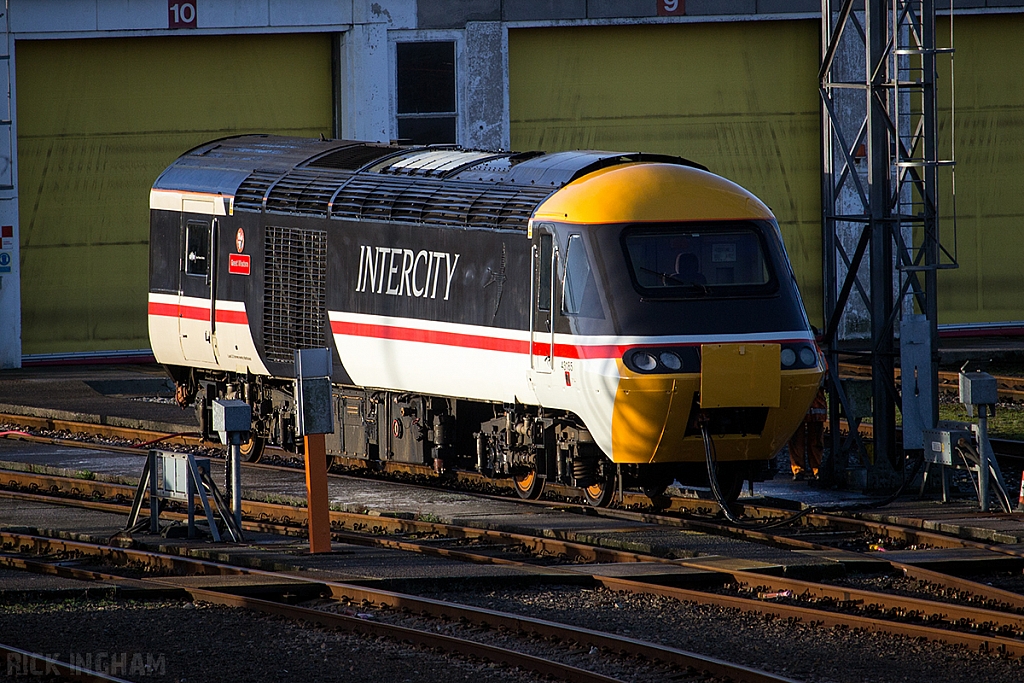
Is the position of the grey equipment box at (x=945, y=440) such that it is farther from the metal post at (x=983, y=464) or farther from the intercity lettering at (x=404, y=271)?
the intercity lettering at (x=404, y=271)

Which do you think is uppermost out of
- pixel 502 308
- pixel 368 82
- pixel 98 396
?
pixel 368 82

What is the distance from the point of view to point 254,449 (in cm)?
1959

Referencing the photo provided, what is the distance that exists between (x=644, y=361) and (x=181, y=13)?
15.5 meters

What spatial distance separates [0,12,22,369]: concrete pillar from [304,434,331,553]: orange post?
48.8 feet

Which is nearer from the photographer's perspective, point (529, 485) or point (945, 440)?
point (945, 440)

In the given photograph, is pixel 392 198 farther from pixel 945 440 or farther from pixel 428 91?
pixel 428 91

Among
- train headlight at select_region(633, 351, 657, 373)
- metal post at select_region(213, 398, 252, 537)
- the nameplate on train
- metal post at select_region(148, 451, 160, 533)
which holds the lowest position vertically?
metal post at select_region(148, 451, 160, 533)

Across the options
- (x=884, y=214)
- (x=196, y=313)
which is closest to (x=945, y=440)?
(x=884, y=214)

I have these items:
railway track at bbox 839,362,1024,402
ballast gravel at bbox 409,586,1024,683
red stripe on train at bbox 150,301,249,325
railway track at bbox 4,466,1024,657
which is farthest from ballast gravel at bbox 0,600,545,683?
railway track at bbox 839,362,1024,402

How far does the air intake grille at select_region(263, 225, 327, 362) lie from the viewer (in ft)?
59.6

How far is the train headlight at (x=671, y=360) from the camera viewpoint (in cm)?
1458

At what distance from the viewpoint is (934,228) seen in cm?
1634

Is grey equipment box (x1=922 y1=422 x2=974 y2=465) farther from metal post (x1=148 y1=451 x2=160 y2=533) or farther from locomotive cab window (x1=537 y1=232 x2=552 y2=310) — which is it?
metal post (x1=148 y1=451 x2=160 y2=533)

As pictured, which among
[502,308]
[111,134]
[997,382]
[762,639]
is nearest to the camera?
[762,639]
